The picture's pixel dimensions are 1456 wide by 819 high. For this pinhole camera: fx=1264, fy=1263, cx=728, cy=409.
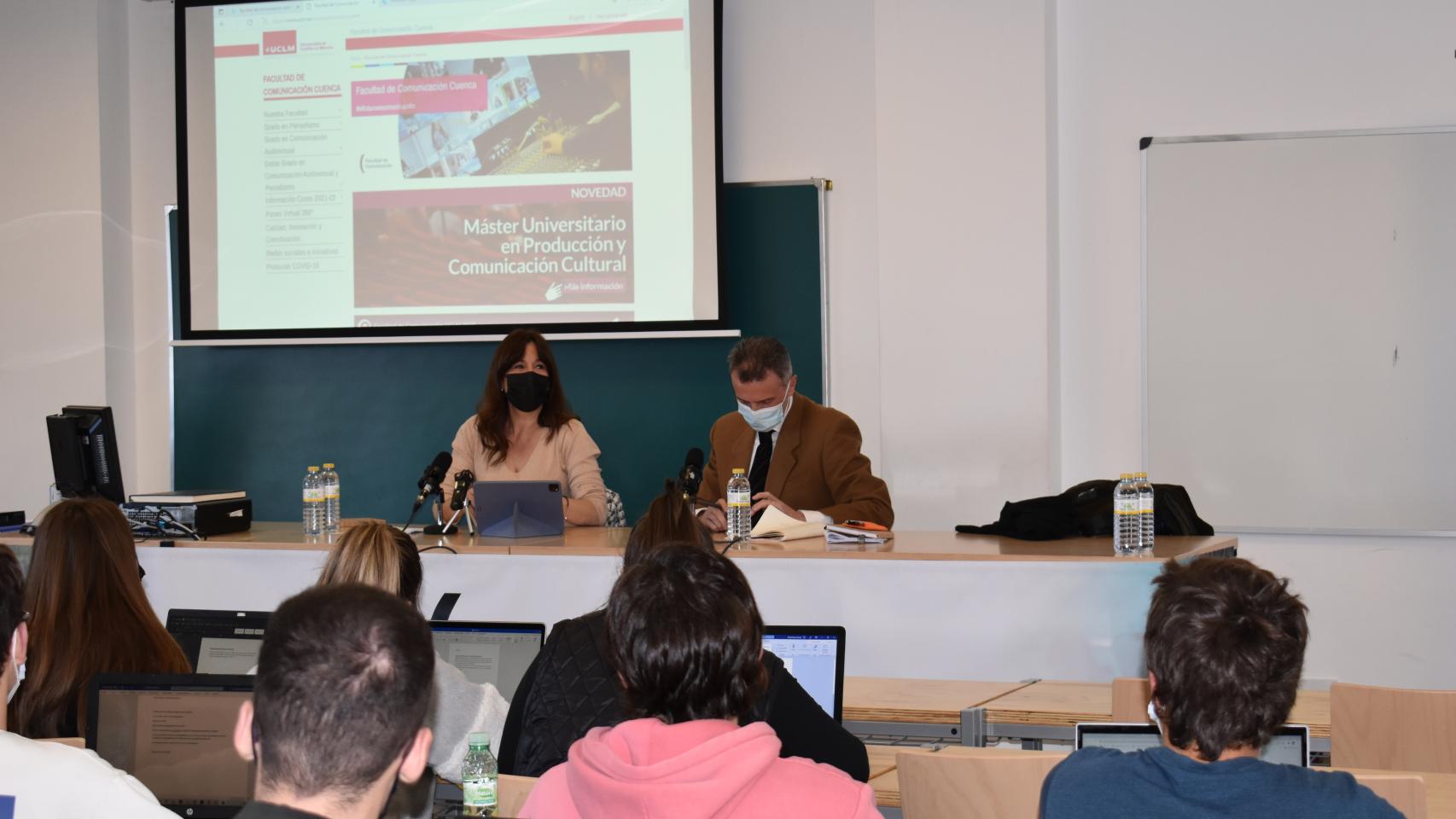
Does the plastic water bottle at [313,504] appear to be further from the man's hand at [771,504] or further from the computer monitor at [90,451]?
the man's hand at [771,504]

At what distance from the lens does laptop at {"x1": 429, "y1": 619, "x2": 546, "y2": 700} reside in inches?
111

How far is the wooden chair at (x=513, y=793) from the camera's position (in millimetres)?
2010

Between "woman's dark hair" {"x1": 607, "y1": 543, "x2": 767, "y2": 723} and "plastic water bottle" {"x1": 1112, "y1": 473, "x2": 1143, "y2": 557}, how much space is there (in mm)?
2249

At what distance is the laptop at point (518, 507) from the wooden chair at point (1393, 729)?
2.47m

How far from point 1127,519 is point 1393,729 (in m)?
1.15

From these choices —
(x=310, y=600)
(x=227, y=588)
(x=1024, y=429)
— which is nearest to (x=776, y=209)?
(x=1024, y=429)

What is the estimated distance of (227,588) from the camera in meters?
4.28

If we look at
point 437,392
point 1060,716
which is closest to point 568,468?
point 437,392

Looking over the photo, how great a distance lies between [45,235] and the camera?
6.23m

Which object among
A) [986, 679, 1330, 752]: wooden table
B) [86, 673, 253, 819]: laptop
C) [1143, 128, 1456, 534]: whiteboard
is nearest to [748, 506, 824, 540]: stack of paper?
[986, 679, 1330, 752]: wooden table

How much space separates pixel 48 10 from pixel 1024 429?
5108mm

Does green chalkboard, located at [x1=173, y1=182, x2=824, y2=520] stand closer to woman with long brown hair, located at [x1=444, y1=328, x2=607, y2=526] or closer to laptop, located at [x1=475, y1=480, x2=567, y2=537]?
woman with long brown hair, located at [x1=444, y1=328, x2=607, y2=526]

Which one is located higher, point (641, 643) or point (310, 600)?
point (310, 600)

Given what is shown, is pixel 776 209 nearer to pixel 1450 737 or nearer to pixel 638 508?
pixel 638 508
